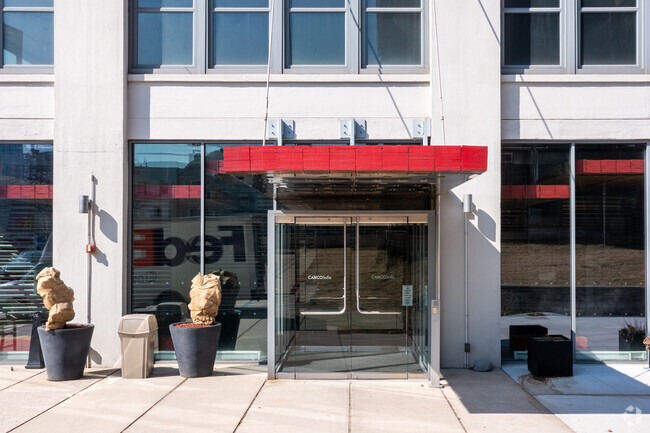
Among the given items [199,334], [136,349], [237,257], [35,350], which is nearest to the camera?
[199,334]

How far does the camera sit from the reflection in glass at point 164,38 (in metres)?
10.1

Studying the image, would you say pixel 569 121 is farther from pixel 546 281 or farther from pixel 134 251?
pixel 134 251

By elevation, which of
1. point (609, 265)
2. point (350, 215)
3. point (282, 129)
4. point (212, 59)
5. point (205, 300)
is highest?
point (212, 59)

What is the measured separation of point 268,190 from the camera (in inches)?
347

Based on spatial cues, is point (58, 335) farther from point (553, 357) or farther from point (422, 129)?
point (553, 357)

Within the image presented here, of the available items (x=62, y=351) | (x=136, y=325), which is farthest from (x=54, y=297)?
(x=136, y=325)

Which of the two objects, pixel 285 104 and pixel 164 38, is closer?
pixel 285 104

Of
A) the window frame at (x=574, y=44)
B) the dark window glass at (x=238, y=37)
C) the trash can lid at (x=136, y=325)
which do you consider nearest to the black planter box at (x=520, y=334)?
the window frame at (x=574, y=44)

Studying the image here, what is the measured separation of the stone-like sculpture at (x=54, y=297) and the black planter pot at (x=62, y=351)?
0.45 feet

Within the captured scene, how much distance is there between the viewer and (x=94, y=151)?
9.75 metres

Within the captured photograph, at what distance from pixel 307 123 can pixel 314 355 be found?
12.8 feet

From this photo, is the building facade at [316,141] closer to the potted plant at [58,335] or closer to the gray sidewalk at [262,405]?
the potted plant at [58,335]

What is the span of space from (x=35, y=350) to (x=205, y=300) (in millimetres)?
3099

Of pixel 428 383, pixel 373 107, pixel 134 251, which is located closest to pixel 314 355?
pixel 428 383
